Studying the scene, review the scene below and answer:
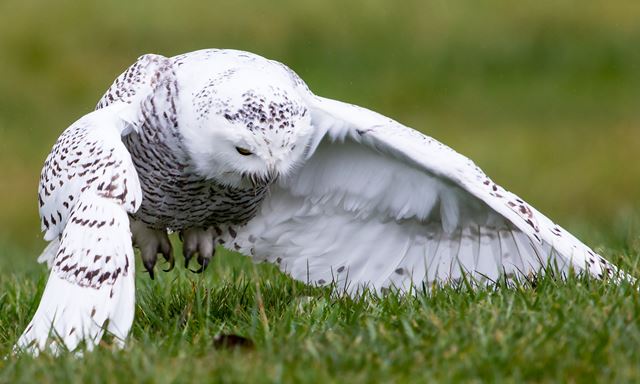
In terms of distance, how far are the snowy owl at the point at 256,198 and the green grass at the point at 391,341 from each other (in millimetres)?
287

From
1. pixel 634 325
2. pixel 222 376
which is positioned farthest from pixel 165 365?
pixel 634 325

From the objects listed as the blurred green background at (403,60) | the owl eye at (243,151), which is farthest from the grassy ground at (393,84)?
the owl eye at (243,151)

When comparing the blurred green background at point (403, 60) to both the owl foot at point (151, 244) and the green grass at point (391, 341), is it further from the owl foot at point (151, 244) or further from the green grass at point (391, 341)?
the green grass at point (391, 341)

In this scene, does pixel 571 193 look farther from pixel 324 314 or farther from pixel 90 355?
pixel 90 355

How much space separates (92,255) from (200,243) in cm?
164

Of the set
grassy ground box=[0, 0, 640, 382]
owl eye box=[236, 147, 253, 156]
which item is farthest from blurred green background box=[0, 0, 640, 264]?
owl eye box=[236, 147, 253, 156]

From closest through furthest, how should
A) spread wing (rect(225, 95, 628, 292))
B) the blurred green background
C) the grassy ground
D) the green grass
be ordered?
the green grass → spread wing (rect(225, 95, 628, 292)) → the grassy ground → the blurred green background

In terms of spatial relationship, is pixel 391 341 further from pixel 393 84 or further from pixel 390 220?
pixel 393 84

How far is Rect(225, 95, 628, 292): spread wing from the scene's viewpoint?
4.92 meters

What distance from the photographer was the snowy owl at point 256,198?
431cm

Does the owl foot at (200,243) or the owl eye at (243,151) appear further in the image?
the owl foot at (200,243)

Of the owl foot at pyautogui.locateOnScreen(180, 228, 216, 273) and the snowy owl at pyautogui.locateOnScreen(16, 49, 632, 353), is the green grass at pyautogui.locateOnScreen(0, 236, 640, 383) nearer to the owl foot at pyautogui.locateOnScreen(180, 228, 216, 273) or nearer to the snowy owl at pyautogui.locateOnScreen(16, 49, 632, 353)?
the snowy owl at pyautogui.locateOnScreen(16, 49, 632, 353)

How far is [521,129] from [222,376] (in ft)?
35.0

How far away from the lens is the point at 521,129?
532 inches
